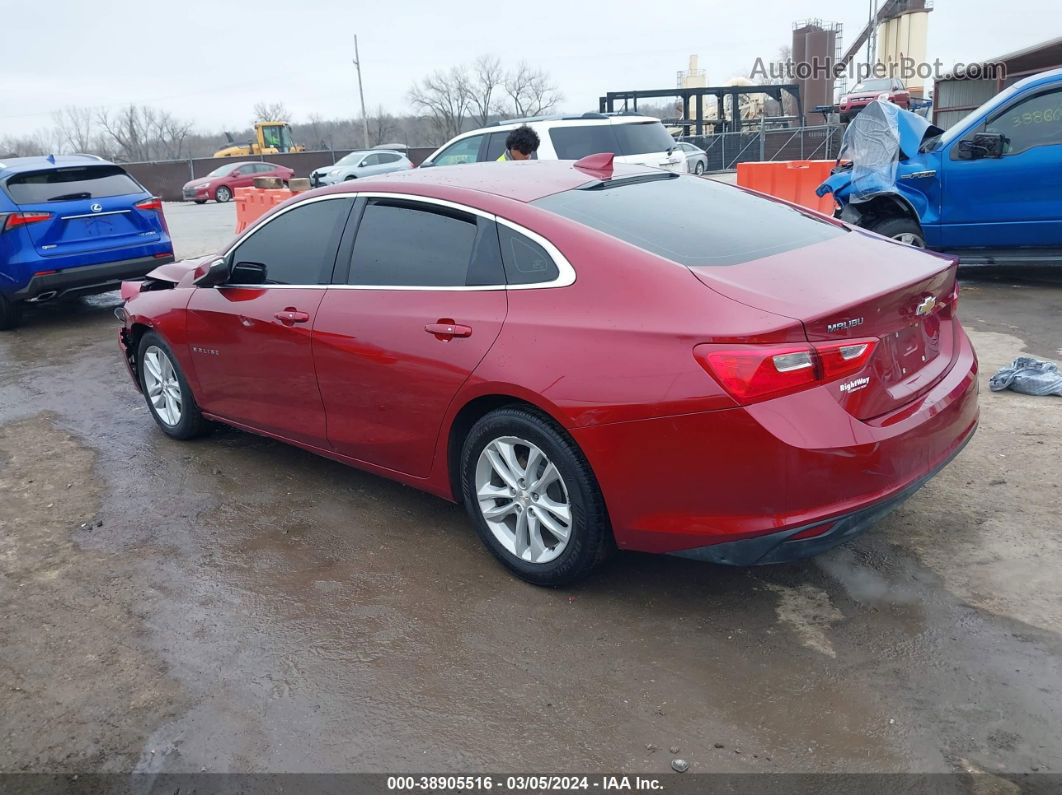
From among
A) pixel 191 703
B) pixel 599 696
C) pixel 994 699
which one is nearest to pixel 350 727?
pixel 191 703

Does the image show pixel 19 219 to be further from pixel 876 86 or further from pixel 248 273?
pixel 876 86

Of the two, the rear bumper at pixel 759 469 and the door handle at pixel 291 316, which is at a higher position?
the door handle at pixel 291 316

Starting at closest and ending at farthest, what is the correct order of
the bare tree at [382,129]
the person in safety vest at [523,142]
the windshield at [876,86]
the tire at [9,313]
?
the person in safety vest at [523,142] → the tire at [9,313] → the windshield at [876,86] → the bare tree at [382,129]

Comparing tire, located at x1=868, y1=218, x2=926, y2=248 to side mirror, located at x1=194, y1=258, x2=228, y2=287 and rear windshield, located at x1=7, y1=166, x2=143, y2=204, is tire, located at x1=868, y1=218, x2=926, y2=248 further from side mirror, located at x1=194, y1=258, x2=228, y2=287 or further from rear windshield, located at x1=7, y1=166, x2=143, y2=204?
rear windshield, located at x1=7, y1=166, x2=143, y2=204

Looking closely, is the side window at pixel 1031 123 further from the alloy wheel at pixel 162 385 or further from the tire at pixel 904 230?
the alloy wheel at pixel 162 385

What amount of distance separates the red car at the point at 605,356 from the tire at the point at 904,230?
5.16m

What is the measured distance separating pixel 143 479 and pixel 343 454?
1493 mm

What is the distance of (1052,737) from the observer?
2.60m

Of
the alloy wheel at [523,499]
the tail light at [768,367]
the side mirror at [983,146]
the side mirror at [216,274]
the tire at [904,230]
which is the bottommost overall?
the alloy wheel at [523,499]

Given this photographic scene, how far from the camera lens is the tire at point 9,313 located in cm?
945

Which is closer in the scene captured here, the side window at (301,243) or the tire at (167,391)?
the side window at (301,243)

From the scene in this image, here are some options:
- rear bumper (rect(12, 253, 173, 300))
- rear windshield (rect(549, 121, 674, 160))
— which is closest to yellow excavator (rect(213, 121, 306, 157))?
rear windshield (rect(549, 121, 674, 160))

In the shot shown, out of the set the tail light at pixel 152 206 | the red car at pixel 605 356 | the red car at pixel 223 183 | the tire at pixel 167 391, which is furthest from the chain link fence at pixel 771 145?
the red car at pixel 605 356

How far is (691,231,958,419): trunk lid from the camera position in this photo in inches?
117
